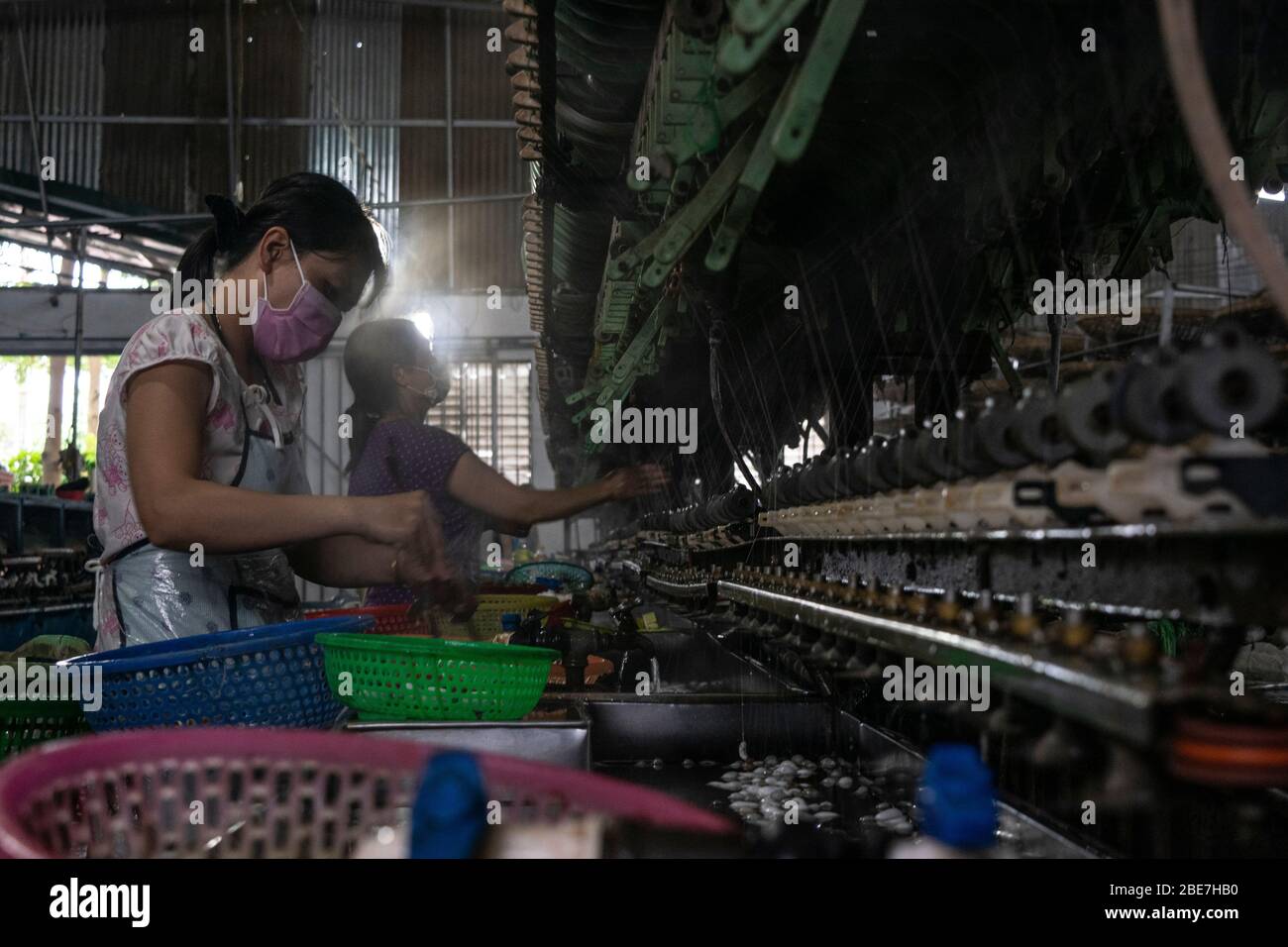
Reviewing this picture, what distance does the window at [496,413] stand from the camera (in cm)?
1252

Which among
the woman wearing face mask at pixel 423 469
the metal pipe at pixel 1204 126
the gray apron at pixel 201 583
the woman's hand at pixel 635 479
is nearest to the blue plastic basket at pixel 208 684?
the gray apron at pixel 201 583

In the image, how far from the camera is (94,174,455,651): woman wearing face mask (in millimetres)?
1693

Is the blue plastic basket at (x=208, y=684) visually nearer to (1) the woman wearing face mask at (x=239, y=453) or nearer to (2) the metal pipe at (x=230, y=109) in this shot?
(1) the woman wearing face mask at (x=239, y=453)

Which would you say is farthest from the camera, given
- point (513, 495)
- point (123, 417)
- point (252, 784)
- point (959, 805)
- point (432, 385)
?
point (432, 385)

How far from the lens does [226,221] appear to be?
2.12m

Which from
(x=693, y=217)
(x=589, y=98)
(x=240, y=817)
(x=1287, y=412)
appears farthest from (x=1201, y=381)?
(x=589, y=98)

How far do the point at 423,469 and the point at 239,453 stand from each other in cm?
113

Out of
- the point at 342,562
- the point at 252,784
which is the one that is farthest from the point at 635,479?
the point at 252,784

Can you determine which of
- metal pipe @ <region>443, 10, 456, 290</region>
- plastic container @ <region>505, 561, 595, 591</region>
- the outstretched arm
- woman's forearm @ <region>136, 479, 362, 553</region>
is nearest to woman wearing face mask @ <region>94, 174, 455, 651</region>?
woman's forearm @ <region>136, 479, 362, 553</region>

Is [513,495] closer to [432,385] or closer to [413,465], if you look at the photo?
[413,465]

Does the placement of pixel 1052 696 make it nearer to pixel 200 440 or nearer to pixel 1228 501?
pixel 1228 501

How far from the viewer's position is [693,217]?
1.76 meters

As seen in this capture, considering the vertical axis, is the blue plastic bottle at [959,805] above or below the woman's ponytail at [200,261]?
below

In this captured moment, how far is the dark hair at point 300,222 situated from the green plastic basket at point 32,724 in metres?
0.90
